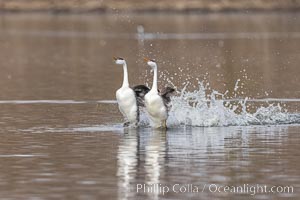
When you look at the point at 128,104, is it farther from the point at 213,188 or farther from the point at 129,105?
the point at 213,188

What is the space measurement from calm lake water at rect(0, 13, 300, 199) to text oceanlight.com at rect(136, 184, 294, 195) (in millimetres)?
27

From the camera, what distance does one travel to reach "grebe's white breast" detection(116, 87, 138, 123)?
23125 millimetres

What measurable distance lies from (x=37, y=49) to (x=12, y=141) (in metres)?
35.7

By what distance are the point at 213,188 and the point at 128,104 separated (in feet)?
24.7

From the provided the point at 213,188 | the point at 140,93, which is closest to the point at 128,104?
the point at 140,93

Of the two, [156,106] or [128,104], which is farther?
[128,104]

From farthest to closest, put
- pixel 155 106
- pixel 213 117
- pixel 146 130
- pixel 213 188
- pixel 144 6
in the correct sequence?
pixel 144 6 → pixel 213 117 → pixel 146 130 → pixel 155 106 → pixel 213 188

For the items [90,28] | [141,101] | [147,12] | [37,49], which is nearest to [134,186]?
[141,101]

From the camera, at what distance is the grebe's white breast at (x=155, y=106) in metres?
22.6

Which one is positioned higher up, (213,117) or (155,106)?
(155,106)

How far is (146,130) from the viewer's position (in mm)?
22953

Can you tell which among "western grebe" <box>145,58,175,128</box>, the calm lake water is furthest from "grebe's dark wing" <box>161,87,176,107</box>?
the calm lake water

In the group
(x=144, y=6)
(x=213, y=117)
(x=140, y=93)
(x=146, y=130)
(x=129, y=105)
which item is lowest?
(x=146, y=130)

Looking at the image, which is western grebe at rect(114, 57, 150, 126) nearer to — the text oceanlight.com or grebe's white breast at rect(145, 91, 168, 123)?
grebe's white breast at rect(145, 91, 168, 123)
